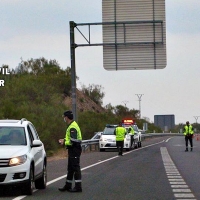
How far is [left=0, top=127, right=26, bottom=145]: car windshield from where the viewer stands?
16219 millimetres

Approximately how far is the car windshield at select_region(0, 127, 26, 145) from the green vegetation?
21.3 metres

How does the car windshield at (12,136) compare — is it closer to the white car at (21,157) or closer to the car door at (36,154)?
the white car at (21,157)

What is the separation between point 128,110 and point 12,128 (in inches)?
4879

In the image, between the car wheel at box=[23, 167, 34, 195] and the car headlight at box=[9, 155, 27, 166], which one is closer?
the car headlight at box=[9, 155, 27, 166]

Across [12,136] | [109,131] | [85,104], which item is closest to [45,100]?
[109,131]

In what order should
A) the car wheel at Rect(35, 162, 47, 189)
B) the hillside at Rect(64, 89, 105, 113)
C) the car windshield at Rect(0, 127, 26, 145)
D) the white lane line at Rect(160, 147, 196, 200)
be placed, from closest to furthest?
1. the white lane line at Rect(160, 147, 196, 200)
2. the car windshield at Rect(0, 127, 26, 145)
3. the car wheel at Rect(35, 162, 47, 189)
4. the hillside at Rect(64, 89, 105, 113)

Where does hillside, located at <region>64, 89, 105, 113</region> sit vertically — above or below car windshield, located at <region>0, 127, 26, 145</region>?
above

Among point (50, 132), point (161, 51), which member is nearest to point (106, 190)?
point (161, 51)

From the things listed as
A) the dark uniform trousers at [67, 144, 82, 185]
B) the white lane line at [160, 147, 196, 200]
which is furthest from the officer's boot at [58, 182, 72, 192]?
the white lane line at [160, 147, 196, 200]

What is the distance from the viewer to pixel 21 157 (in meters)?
15.2

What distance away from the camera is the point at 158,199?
1502cm

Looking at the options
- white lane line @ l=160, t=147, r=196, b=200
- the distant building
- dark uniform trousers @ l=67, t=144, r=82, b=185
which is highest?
the distant building

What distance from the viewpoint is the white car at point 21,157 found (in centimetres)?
1495

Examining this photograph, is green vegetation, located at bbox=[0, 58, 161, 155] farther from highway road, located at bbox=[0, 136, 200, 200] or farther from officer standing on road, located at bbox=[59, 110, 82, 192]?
officer standing on road, located at bbox=[59, 110, 82, 192]
